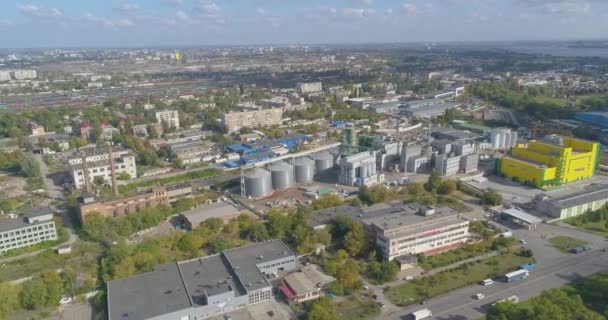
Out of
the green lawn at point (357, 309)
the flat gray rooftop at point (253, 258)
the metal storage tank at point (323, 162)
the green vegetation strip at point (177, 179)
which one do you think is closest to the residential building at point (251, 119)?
the green vegetation strip at point (177, 179)

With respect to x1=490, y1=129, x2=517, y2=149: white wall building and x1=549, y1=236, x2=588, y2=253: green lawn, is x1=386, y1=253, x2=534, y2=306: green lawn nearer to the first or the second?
x1=549, y1=236, x2=588, y2=253: green lawn

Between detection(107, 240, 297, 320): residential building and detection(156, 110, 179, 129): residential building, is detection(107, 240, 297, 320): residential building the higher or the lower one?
the lower one

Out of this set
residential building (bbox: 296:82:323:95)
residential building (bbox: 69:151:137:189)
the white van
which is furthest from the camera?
residential building (bbox: 296:82:323:95)

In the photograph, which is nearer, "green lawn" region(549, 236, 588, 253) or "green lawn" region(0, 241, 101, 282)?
"green lawn" region(0, 241, 101, 282)

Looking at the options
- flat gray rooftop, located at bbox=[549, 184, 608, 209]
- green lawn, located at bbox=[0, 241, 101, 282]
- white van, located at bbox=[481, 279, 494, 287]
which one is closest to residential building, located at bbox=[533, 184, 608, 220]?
flat gray rooftop, located at bbox=[549, 184, 608, 209]

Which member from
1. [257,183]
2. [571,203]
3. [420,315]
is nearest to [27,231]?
[257,183]

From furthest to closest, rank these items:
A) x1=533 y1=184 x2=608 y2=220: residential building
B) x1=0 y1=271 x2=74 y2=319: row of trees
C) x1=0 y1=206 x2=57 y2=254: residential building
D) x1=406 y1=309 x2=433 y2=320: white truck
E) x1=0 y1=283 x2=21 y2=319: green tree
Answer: x1=533 y1=184 x2=608 y2=220: residential building, x1=0 y1=206 x2=57 y2=254: residential building, x1=0 y1=271 x2=74 y2=319: row of trees, x1=0 y1=283 x2=21 y2=319: green tree, x1=406 y1=309 x2=433 y2=320: white truck

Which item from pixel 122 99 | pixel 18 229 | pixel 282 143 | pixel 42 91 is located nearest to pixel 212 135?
pixel 282 143

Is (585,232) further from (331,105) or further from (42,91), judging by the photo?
(42,91)
